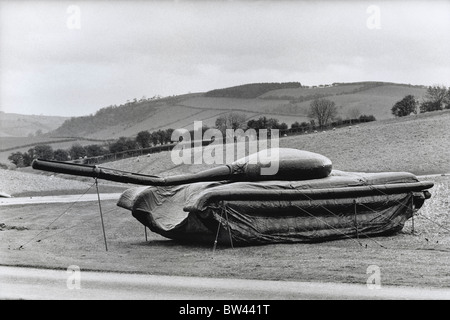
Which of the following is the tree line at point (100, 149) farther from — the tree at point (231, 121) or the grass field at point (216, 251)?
the grass field at point (216, 251)

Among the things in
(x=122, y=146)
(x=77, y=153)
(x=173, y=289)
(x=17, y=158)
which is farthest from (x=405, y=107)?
(x=173, y=289)

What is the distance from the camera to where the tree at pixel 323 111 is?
89.1m

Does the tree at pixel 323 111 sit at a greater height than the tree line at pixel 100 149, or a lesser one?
greater

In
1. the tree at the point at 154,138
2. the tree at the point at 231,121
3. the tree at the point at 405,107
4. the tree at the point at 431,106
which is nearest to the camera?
the tree at the point at 231,121

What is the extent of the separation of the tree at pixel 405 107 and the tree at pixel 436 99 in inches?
59.8

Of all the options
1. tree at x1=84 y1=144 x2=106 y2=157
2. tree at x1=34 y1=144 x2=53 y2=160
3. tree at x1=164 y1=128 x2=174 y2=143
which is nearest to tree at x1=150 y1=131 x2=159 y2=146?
tree at x1=164 y1=128 x2=174 y2=143

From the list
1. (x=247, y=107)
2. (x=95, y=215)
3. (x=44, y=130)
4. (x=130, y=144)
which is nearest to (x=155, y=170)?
(x=130, y=144)

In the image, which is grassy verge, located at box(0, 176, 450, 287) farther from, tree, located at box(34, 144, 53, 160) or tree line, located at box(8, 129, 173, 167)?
tree, located at box(34, 144, 53, 160)

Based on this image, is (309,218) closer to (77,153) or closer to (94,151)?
(94,151)

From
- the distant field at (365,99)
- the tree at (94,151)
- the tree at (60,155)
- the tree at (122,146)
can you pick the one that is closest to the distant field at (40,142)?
the tree at (94,151)

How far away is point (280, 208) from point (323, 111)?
7091 cm

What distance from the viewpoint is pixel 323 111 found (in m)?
89.8

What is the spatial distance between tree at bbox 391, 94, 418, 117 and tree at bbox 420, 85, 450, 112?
1518 millimetres

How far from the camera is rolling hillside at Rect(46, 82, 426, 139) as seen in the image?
95375 mm
